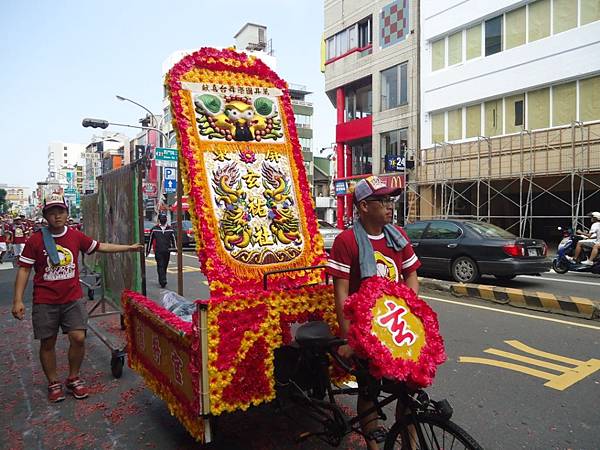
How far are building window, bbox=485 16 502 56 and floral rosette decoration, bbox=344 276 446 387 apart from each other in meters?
19.9

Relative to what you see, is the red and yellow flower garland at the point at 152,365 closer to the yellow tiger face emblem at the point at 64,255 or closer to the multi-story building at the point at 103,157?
the yellow tiger face emblem at the point at 64,255

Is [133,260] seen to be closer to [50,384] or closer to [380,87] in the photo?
[50,384]

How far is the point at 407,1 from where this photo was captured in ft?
75.0

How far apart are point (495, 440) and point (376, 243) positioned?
171 cm

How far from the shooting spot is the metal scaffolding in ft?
52.2

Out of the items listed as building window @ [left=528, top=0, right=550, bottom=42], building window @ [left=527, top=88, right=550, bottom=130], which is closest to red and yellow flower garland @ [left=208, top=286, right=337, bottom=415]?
building window @ [left=527, top=88, right=550, bottom=130]

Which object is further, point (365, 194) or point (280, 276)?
point (280, 276)

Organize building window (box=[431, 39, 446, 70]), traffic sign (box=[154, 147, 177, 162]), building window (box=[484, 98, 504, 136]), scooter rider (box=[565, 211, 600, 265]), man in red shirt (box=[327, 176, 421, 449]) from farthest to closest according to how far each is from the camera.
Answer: building window (box=[431, 39, 446, 70])
building window (box=[484, 98, 504, 136])
traffic sign (box=[154, 147, 177, 162])
scooter rider (box=[565, 211, 600, 265])
man in red shirt (box=[327, 176, 421, 449])

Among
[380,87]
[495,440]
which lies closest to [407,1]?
[380,87]

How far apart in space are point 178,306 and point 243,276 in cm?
77

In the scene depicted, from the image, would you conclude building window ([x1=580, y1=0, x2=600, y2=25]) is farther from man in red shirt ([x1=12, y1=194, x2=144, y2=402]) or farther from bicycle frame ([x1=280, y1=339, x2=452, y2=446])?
man in red shirt ([x1=12, y1=194, x2=144, y2=402])

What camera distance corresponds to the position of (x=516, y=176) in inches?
686

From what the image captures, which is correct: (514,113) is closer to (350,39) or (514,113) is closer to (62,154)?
(350,39)

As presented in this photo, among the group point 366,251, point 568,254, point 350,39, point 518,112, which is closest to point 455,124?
point 518,112
